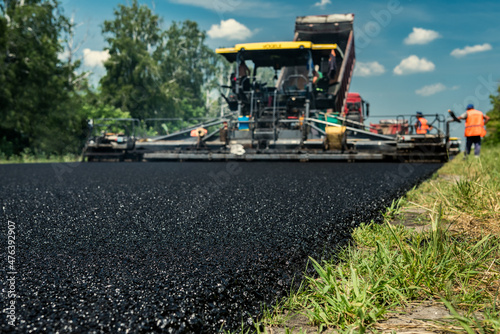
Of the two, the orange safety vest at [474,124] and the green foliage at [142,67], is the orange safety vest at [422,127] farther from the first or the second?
the green foliage at [142,67]

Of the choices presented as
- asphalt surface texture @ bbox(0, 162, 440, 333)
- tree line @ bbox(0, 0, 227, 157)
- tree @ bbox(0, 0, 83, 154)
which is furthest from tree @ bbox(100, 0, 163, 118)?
asphalt surface texture @ bbox(0, 162, 440, 333)

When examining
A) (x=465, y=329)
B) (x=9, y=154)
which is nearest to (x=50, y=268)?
(x=465, y=329)

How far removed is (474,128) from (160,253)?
10572 mm

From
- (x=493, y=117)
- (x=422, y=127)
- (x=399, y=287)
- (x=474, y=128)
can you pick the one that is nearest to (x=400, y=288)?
(x=399, y=287)

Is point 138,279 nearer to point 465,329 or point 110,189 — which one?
point 465,329

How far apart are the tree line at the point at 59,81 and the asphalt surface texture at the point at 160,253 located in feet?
36.0

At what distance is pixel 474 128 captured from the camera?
1089 centimetres

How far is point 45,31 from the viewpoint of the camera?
69.7 ft

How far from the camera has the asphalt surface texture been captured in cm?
136

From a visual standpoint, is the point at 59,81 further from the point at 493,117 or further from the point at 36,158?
the point at 493,117

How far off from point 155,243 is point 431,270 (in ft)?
4.17

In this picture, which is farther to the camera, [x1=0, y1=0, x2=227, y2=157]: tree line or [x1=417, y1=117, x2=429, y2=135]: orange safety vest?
[x1=0, y1=0, x2=227, y2=157]: tree line

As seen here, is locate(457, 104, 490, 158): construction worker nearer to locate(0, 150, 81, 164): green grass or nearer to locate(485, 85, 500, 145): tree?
locate(0, 150, 81, 164): green grass

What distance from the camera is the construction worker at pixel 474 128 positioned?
10836 millimetres
